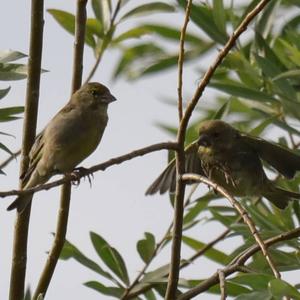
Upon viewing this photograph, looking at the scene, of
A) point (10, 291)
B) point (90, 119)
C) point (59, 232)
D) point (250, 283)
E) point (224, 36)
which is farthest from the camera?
point (90, 119)

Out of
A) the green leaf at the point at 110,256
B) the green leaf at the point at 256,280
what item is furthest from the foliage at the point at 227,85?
the green leaf at the point at 256,280

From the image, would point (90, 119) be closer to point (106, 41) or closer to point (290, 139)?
point (106, 41)

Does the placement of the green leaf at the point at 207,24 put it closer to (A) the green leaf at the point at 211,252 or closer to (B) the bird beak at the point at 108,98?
(B) the bird beak at the point at 108,98

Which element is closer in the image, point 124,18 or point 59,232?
point 59,232

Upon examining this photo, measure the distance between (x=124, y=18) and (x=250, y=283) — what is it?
7.57 feet

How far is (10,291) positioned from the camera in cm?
324

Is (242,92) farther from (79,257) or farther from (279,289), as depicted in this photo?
(279,289)

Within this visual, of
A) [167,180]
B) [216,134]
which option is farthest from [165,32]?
[167,180]

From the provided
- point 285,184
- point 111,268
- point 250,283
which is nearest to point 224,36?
point 285,184

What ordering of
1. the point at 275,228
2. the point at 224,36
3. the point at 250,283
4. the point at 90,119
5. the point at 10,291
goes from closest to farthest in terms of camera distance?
1. the point at 250,283
2. the point at 10,291
3. the point at 275,228
4. the point at 224,36
5. the point at 90,119

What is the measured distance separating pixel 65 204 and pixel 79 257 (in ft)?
3.16

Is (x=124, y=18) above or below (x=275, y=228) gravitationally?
above

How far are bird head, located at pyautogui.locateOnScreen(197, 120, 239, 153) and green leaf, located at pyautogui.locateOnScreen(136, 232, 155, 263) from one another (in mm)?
808

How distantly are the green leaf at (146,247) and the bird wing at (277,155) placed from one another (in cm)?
80
